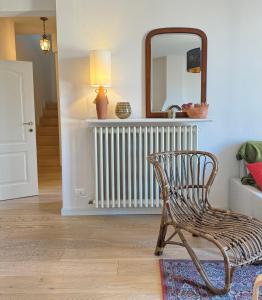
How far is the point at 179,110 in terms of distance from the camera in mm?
3383

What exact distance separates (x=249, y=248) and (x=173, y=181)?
89cm

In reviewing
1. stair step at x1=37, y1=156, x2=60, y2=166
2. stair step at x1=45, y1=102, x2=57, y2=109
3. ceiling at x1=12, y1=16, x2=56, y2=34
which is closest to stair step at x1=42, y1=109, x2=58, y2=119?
stair step at x1=45, y1=102, x2=57, y2=109

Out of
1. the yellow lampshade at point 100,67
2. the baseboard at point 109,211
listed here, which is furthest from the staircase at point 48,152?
the yellow lampshade at point 100,67

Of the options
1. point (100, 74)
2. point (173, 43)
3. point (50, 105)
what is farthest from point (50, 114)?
point (173, 43)

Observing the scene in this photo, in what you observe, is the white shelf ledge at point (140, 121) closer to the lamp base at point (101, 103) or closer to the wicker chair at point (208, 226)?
the lamp base at point (101, 103)

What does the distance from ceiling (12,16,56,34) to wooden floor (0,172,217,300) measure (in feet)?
10.8

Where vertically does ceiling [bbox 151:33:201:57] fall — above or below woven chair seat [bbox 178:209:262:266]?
above

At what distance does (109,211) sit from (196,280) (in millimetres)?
1550

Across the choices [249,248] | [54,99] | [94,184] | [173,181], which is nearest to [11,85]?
[94,184]

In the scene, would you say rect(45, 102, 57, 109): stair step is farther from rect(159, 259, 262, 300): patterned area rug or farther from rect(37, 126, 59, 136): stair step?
rect(159, 259, 262, 300): patterned area rug

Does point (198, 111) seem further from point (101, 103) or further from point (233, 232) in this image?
point (233, 232)

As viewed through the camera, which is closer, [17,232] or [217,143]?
[17,232]

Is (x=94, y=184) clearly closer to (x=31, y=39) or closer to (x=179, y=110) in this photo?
(x=179, y=110)

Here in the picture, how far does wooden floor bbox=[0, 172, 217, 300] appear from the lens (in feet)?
6.68
